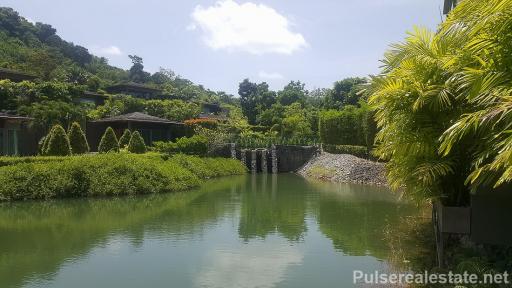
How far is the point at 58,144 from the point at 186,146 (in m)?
9.77

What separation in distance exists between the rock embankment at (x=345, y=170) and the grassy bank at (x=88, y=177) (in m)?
9.85

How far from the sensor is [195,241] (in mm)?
11453

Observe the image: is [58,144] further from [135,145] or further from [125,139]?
[125,139]

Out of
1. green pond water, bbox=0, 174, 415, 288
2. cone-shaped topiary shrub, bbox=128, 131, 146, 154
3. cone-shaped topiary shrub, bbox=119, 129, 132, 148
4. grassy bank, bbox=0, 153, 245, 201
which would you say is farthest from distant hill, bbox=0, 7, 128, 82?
green pond water, bbox=0, 174, 415, 288

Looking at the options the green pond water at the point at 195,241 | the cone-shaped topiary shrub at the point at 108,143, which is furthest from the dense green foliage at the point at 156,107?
the green pond water at the point at 195,241

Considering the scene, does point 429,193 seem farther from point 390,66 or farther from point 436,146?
point 390,66

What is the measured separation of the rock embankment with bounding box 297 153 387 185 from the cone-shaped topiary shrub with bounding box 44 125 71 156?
15515 millimetres

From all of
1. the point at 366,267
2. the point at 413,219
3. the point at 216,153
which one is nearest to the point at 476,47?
the point at 366,267

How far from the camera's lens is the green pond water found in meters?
8.49

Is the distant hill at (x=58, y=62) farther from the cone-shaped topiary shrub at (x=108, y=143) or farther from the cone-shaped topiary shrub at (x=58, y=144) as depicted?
the cone-shaped topiary shrub at (x=58, y=144)

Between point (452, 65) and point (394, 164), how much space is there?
299cm

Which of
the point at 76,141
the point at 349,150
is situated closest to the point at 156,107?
the point at 76,141

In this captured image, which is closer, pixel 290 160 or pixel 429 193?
pixel 429 193

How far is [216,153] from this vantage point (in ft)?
113
